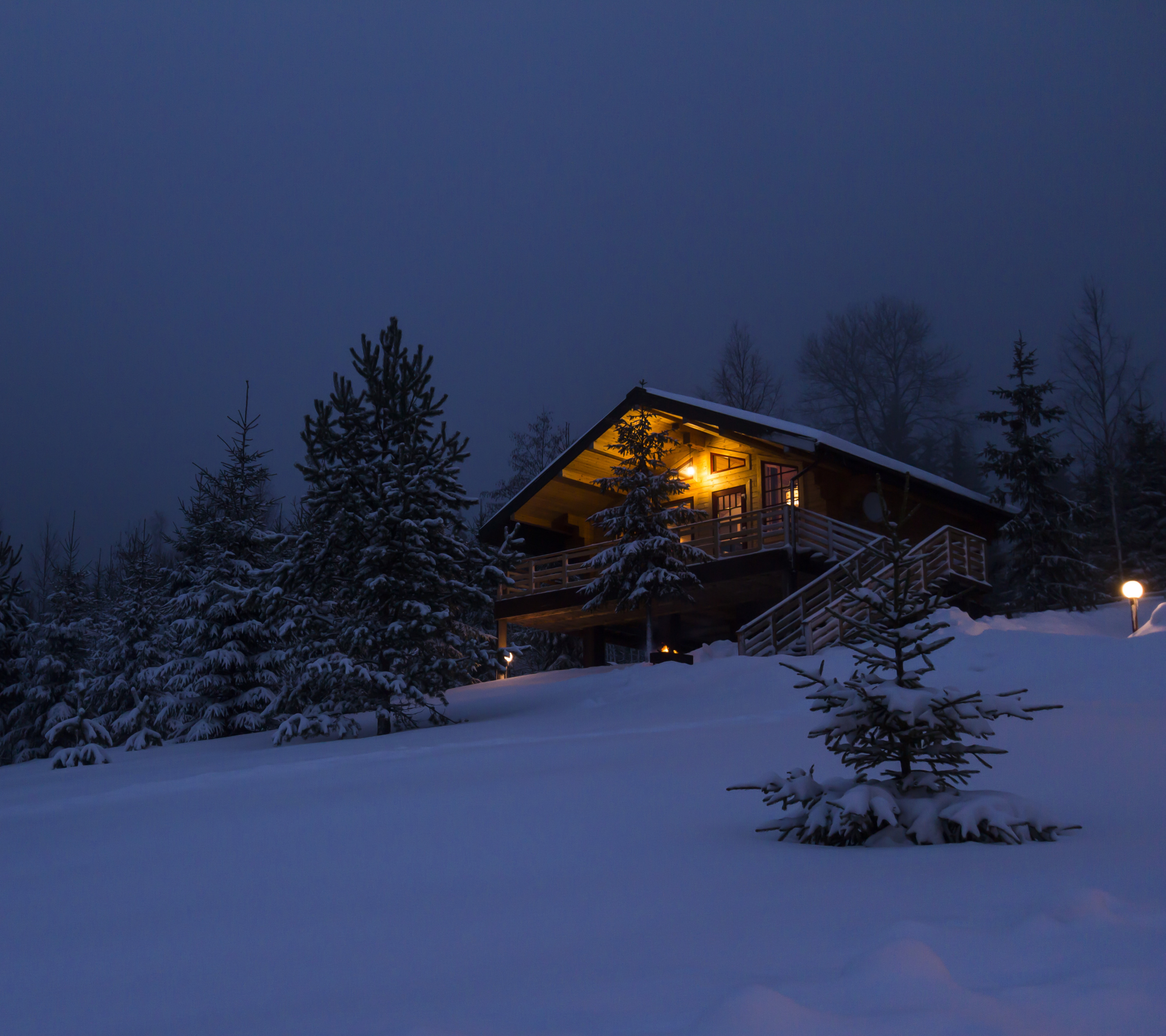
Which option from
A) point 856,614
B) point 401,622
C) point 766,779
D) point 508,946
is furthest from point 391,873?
point 856,614

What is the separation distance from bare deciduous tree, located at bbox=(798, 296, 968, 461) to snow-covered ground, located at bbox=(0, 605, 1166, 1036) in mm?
35625

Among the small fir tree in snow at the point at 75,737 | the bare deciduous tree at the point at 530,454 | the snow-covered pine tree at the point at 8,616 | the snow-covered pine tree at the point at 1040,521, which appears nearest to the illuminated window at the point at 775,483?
the snow-covered pine tree at the point at 1040,521

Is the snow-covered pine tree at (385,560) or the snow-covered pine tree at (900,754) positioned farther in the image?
the snow-covered pine tree at (385,560)

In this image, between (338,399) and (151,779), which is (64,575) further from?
(151,779)

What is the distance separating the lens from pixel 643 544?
20.7 meters

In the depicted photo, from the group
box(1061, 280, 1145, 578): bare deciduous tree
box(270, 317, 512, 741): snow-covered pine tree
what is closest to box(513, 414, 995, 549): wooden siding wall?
box(270, 317, 512, 741): snow-covered pine tree

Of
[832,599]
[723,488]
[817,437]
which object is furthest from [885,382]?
[832,599]

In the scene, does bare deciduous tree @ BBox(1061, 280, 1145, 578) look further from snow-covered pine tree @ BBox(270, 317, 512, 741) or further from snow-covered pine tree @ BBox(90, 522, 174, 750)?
snow-covered pine tree @ BBox(90, 522, 174, 750)

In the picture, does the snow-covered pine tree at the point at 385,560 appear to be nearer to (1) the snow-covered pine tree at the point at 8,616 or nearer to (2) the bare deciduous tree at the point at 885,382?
(1) the snow-covered pine tree at the point at 8,616

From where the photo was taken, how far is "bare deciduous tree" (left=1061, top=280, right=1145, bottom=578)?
33812 millimetres

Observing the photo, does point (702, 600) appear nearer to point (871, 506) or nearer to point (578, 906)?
point (871, 506)

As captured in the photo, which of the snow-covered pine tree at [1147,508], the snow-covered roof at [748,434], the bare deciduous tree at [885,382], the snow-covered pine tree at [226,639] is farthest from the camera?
the bare deciduous tree at [885,382]

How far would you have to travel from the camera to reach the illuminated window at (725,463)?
84.0 ft

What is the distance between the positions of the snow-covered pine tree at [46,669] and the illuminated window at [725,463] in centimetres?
1661
